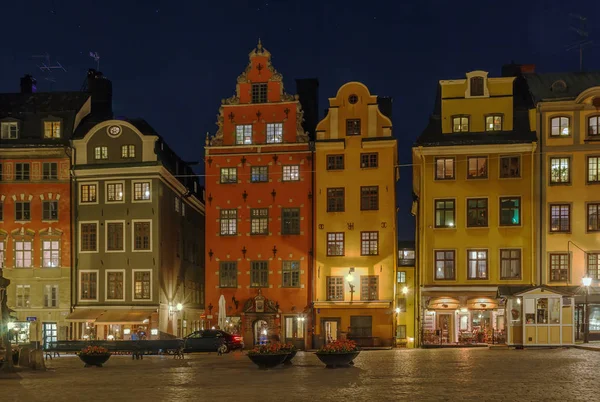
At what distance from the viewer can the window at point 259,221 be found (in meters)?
55.3

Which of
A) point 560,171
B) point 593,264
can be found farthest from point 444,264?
point 560,171

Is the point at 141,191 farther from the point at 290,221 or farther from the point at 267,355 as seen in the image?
the point at 267,355

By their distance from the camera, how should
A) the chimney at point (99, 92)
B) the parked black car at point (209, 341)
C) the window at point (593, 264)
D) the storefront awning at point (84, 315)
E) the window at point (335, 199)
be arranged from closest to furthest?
the parked black car at point (209, 341) → the window at point (593, 264) → the storefront awning at point (84, 315) → the window at point (335, 199) → the chimney at point (99, 92)

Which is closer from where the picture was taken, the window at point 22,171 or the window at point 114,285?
the window at point 114,285

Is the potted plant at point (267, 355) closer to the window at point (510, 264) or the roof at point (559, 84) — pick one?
the window at point (510, 264)

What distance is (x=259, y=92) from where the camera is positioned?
55.4 m

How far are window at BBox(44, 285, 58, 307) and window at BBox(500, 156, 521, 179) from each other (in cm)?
2925

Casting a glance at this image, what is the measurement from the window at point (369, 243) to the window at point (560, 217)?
34.8ft

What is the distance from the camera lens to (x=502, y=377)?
84.6ft

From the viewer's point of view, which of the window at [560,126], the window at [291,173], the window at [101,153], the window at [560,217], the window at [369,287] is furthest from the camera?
the window at [101,153]

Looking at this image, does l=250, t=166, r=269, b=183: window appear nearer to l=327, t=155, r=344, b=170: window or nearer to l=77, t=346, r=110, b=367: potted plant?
l=327, t=155, r=344, b=170: window

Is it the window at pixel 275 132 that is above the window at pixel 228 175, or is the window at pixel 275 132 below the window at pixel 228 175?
above

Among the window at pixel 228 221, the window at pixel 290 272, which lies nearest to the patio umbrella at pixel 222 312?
the window at pixel 290 272

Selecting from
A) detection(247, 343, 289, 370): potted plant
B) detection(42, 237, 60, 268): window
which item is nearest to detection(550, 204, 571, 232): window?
detection(247, 343, 289, 370): potted plant
